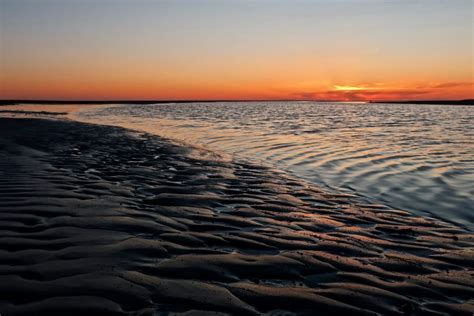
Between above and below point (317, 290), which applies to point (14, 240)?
above

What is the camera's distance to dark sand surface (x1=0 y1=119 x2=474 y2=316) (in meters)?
4.24

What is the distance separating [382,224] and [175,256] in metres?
4.35

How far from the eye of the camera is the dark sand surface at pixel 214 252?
4238 mm

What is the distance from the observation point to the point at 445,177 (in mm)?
12453

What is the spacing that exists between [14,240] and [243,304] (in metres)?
3.60

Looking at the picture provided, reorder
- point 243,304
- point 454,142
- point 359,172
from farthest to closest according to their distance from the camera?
point 454,142 → point 359,172 → point 243,304

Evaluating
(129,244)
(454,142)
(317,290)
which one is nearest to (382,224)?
(317,290)

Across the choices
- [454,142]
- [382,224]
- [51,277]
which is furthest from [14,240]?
[454,142]

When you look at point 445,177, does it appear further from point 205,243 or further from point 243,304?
point 243,304

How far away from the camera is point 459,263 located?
5.81 m

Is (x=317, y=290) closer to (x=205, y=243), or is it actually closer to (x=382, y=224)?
(x=205, y=243)

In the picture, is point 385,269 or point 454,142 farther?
point 454,142

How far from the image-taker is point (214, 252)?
18.7ft

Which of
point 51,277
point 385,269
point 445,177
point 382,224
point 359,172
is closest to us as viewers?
point 51,277
